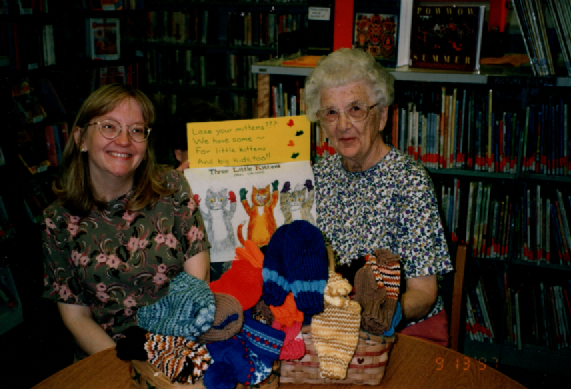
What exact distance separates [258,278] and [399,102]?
5.28 feet

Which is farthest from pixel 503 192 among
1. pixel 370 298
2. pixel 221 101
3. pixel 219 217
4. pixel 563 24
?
pixel 221 101

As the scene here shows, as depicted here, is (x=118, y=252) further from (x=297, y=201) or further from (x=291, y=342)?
(x=291, y=342)

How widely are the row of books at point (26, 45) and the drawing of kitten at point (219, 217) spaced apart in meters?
2.49

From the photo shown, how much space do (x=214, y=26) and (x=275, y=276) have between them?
4701 mm

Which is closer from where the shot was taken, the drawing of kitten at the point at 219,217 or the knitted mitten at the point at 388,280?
the knitted mitten at the point at 388,280

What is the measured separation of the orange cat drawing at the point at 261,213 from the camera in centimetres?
160

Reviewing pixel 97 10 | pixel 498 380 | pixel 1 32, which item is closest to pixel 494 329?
pixel 498 380

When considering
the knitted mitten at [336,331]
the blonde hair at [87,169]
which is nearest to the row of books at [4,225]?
the blonde hair at [87,169]

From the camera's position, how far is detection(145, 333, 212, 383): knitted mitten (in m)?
0.86

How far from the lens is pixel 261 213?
1621mm

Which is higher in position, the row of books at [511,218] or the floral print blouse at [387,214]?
the floral print blouse at [387,214]

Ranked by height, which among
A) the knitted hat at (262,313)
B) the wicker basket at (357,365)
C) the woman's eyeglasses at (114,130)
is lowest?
the wicker basket at (357,365)

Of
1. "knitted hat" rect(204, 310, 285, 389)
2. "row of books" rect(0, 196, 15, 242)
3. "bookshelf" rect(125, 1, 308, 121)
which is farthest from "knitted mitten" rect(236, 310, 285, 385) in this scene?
"bookshelf" rect(125, 1, 308, 121)

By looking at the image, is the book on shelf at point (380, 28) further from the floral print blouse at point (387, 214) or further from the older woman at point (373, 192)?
the floral print blouse at point (387, 214)
